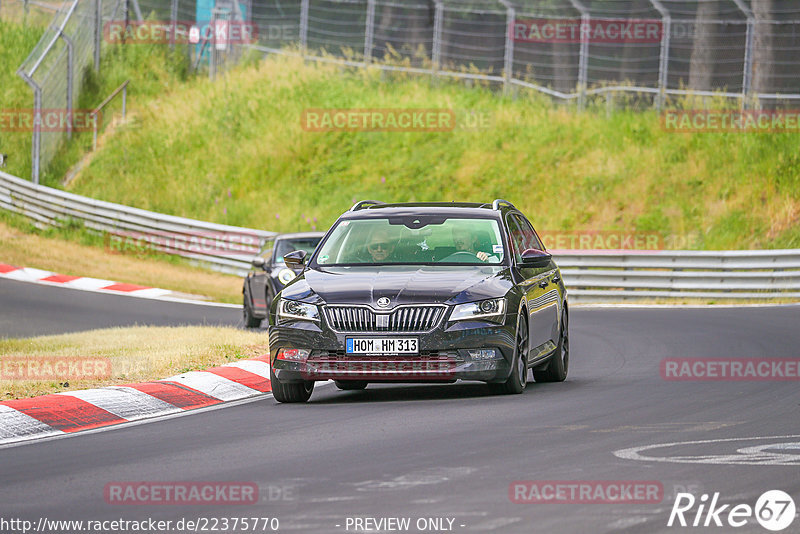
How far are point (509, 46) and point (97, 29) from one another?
14.9 metres

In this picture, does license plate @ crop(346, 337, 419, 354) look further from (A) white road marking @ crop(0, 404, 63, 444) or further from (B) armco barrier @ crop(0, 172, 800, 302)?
(B) armco barrier @ crop(0, 172, 800, 302)

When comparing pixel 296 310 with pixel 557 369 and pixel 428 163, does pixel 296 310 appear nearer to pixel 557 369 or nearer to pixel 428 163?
pixel 557 369

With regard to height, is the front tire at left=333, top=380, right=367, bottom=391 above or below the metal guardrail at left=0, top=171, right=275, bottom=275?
above

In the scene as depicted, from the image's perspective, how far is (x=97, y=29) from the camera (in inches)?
1805

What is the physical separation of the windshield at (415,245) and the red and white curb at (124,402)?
147 centimetres

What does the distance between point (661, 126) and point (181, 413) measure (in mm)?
26681

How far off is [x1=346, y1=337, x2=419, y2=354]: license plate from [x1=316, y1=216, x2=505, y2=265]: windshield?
1320 millimetres

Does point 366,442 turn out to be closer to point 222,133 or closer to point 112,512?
point 112,512

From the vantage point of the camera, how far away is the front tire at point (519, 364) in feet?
39.5

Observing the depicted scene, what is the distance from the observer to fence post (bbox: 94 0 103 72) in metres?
45.2

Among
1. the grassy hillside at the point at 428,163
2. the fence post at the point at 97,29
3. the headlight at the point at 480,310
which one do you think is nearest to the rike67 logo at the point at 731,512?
the headlight at the point at 480,310

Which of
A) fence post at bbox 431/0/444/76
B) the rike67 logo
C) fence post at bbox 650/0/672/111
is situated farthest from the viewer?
fence post at bbox 431/0/444/76

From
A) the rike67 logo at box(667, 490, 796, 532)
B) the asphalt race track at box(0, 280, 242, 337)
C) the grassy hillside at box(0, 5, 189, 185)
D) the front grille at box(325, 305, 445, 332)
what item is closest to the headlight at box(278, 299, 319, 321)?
the front grille at box(325, 305, 445, 332)

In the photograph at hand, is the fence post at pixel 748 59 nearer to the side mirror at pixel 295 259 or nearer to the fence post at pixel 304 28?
the fence post at pixel 304 28
